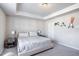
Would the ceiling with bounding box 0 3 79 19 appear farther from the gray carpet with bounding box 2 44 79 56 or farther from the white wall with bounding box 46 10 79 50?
the gray carpet with bounding box 2 44 79 56

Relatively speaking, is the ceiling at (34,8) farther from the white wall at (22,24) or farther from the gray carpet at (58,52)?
the gray carpet at (58,52)

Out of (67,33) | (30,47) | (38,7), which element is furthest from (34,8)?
(67,33)

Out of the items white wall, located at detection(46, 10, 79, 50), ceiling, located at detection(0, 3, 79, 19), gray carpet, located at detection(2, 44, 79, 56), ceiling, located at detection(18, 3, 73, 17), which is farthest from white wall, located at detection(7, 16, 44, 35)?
gray carpet, located at detection(2, 44, 79, 56)

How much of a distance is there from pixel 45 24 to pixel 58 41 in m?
2.19

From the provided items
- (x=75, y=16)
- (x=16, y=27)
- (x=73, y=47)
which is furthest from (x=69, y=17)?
(x=16, y=27)

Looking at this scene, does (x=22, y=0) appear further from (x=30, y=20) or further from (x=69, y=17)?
(x=30, y=20)

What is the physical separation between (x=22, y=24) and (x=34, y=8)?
5.95 feet

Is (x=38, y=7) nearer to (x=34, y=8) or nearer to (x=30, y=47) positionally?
(x=34, y=8)

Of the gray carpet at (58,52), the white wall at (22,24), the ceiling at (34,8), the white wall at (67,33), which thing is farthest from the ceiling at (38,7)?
the gray carpet at (58,52)

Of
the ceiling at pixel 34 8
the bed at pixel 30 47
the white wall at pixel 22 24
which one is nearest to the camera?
the bed at pixel 30 47

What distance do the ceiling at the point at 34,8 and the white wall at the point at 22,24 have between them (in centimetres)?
56

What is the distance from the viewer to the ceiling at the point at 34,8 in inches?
103

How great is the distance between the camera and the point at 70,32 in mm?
3639

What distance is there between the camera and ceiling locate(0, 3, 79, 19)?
2.61 metres
